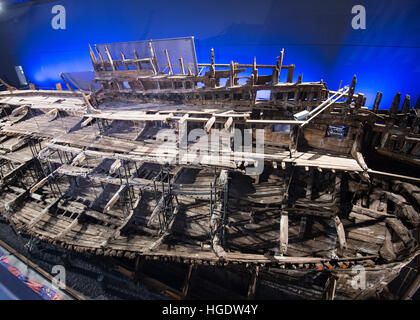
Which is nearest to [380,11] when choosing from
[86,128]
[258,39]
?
[258,39]

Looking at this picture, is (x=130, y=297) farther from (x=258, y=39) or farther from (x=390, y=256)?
(x=258, y=39)

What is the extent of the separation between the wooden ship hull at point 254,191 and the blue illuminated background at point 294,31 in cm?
548

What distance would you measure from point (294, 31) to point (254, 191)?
11.9 meters

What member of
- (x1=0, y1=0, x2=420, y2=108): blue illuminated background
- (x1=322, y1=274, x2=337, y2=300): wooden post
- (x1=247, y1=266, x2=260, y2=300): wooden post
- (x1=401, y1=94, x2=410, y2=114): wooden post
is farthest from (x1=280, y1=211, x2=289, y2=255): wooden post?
(x1=0, y1=0, x2=420, y2=108): blue illuminated background

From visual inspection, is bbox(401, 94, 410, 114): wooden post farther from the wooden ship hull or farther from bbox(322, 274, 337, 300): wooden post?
bbox(322, 274, 337, 300): wooden post

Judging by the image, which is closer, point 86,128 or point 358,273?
point 358,273

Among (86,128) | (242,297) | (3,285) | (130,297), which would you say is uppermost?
(86,128)

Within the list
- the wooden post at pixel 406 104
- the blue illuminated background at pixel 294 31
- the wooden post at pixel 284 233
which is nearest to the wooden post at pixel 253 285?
the wooden post at pixel 284 233

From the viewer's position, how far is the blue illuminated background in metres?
12.6

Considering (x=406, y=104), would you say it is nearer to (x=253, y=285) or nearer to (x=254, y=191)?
(x=254, y=191)

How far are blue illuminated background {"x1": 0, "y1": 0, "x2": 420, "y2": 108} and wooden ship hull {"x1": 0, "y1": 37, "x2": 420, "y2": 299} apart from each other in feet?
18.0
